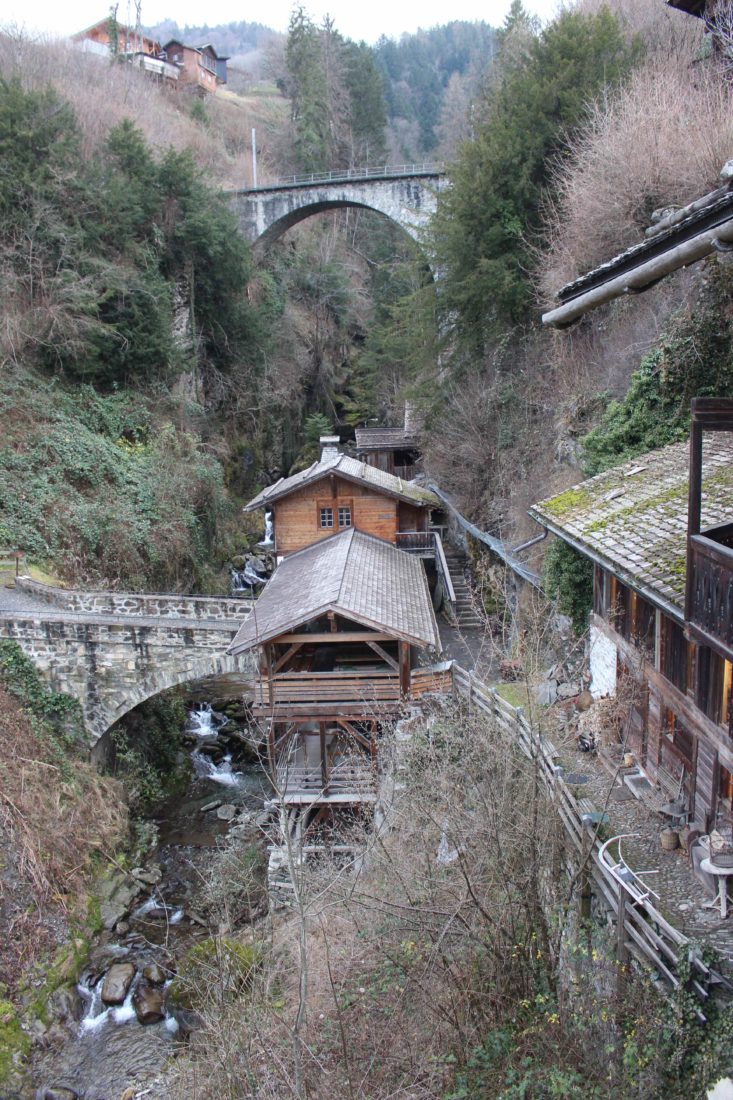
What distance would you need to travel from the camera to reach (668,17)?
24.8 m

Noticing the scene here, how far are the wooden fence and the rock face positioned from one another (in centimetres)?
875

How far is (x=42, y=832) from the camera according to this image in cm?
1522

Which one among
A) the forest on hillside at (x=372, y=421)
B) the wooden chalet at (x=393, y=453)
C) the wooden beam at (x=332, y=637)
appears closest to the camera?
the forest on hillside at (x=372, y=421)

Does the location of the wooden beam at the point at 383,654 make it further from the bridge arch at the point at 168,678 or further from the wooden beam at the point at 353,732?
the bridge arch at the point at 168,678

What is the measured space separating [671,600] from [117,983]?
12465mm

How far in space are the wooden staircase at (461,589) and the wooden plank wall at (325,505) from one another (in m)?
3.24

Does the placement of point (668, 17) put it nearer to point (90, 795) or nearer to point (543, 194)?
point (543, 194)

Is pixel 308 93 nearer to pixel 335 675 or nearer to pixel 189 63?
pixel 189 63

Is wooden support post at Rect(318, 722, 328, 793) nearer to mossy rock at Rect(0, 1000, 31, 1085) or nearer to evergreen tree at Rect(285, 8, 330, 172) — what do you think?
mossy rock at Rect(0, 1000, 31, 1085)

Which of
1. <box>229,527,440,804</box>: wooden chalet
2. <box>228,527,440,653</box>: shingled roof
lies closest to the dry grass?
<box>229,527,440,804</box>: wooden chalet

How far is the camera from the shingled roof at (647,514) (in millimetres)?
8188

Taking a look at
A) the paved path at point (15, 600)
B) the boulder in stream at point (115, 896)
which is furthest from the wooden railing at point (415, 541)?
the boulder in stream at point (115, 896)

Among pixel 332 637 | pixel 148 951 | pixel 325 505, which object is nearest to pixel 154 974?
pixel 148 951

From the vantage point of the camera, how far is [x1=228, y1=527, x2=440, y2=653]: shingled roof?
15.1 m
